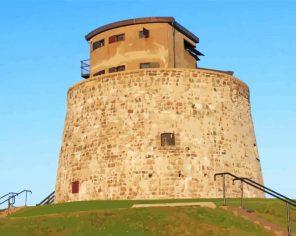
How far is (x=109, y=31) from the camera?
4078 cm

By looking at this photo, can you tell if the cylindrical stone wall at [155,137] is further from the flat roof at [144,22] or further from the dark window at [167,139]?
the flat roof at [144,22]

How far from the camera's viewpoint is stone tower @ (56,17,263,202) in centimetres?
3350

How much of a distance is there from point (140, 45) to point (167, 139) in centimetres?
881

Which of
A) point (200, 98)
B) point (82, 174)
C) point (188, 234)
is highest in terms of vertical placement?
point (200, 98)

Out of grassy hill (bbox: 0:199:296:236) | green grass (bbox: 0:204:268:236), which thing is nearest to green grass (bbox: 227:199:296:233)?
grassy hill (bbox: 0:199:296:236)

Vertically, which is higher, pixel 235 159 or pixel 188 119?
pixel 188 119

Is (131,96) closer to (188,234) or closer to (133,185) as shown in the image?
(133,185)

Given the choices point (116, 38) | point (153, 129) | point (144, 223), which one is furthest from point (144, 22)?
point (144, 223)

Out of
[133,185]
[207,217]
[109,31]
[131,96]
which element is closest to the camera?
[207,217]

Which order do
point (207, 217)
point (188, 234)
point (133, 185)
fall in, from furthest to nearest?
point (133, 185) < point (207, 217) < point (188, 234)

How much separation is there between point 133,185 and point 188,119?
237 inches

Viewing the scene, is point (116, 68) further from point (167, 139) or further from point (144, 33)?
point (167, 139)

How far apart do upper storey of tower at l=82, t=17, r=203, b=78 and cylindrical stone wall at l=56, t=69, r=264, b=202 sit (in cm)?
298

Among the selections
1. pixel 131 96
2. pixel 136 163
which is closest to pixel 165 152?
pixel 136 163
